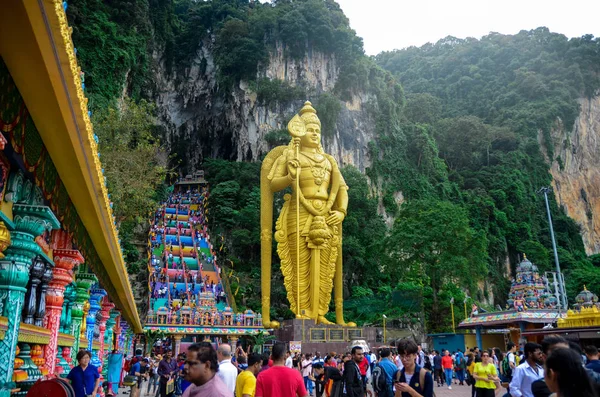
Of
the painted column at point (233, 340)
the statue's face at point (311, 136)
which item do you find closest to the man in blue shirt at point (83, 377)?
the statue's face at point (311, 136)

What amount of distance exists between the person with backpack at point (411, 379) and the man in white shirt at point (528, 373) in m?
0.73

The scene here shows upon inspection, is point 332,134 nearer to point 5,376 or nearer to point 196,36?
point 196,36

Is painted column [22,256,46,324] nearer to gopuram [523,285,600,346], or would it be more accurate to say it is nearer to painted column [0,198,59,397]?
painted column [0,198,59,397]

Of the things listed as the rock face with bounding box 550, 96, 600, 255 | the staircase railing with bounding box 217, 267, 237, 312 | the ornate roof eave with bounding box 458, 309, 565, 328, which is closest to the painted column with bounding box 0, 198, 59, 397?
the ornate roof eave with bounding box 458, 309, 565, 328

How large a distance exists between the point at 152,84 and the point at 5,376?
3113 centimetres

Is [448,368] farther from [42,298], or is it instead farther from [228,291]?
[228,291]

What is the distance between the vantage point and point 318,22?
3238 centimetres

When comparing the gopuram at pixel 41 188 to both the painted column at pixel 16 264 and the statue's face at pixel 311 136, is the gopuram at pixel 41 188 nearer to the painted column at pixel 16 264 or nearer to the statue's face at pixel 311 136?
the painted column at pixel 16 264

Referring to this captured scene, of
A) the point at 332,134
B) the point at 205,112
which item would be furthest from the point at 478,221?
the point at 205,112

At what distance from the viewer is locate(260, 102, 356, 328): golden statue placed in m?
13.9

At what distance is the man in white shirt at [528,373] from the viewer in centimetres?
329

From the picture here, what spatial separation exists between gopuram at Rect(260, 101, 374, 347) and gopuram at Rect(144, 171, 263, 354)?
243 cm

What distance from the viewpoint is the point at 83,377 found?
389cm

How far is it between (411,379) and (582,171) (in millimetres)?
45755
